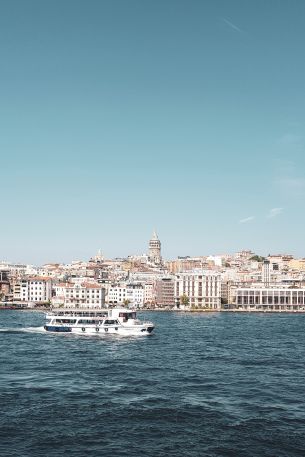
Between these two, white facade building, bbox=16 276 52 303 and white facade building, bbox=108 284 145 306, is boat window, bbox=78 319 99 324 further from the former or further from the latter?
white facade building, bbox=16 276 52 303

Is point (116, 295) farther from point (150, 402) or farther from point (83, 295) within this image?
point (150, 402)

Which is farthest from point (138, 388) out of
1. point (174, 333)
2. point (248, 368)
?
point (174, 333)

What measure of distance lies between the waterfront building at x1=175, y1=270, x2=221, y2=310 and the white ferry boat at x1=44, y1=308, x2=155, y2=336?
324 ft

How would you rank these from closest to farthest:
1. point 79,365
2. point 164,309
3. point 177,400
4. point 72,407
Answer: point 72,407 → point 177,400 → point 79,365 → point 164,309

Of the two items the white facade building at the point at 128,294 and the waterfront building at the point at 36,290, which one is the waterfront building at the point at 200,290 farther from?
the waterfront building at the point at 36,290

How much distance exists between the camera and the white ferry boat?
76769mm

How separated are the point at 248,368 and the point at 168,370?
6.58 m

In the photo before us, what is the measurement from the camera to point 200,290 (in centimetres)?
17775

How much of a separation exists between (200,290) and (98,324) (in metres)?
103

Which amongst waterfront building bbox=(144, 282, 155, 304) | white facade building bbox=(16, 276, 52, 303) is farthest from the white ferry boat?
waterfront building bbox=(144, 282, 155, 304)

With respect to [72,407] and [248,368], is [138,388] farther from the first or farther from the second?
[248,368]

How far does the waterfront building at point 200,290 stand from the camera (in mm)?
176750

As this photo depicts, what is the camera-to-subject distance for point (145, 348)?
62.1 meters

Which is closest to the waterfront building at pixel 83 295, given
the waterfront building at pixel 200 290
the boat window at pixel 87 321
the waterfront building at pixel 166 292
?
the waterfront building at pixel 166 292
